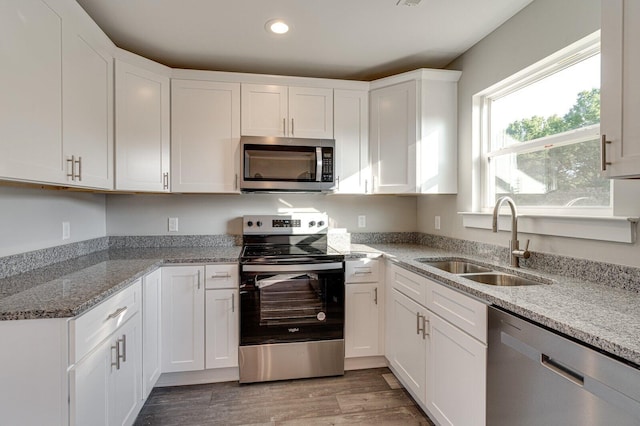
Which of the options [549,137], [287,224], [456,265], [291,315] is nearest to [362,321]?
[291,315]

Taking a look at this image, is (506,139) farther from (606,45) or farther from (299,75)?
(299,75)

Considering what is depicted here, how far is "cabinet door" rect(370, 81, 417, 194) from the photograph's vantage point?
2488mm

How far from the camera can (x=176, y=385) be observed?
2.24 m

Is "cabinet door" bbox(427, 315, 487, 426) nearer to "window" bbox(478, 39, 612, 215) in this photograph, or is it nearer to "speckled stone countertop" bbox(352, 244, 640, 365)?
"speckled stone countertop" bbox(352, 244, 640, 365)

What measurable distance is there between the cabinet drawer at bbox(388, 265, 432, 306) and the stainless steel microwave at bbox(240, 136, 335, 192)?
0.85m

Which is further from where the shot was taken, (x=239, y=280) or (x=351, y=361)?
(x=351, y=361)

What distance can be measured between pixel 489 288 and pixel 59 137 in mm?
2104

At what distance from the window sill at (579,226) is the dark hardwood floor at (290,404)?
1299mm

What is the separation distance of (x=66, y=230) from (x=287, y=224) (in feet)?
5.11

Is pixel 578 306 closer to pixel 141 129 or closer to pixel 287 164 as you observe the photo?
pixel 287 164

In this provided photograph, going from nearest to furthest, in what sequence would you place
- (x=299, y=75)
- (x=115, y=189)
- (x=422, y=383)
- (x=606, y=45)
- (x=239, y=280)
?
(x=606, y=45) < (x=422, y=383) < (x=115, y=189) < (x=239, y=280) < (x=299, y=75)

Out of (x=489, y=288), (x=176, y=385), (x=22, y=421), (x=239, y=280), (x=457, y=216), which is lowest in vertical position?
(x=176, y=385)

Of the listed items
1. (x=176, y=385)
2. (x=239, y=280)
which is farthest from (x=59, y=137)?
(x=176, y=385)

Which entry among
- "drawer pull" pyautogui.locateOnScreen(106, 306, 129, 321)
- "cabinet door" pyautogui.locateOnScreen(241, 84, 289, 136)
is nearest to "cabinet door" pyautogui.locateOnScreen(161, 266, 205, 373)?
"drawer pull" pyautogui.locateOnScreen(106, 306, 129, 321)
